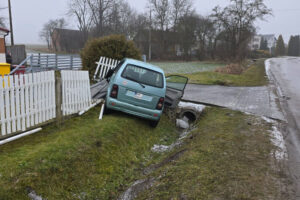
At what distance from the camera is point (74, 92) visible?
6227 mm

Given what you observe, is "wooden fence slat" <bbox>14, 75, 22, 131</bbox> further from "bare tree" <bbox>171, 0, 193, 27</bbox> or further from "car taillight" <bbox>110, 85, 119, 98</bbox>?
"bare tree" <bbox>171, 0, 193, 27</bbox>

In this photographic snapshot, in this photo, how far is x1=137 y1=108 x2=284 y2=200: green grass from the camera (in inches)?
138

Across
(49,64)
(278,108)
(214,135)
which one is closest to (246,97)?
(278,108)

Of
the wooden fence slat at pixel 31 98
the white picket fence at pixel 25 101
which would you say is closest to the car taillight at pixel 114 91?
the white picket fence at pixel 25 101

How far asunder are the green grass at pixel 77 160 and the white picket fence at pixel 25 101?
31cm

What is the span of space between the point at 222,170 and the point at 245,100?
6.52m

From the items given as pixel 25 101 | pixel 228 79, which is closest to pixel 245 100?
pixel 228 79

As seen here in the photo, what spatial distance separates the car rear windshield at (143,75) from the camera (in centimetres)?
639

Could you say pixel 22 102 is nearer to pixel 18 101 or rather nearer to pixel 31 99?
→ pixel 18 101

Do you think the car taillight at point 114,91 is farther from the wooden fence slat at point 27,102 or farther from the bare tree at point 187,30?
the bare tree at point 187,30

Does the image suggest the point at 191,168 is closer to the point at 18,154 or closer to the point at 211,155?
the point at 211,155

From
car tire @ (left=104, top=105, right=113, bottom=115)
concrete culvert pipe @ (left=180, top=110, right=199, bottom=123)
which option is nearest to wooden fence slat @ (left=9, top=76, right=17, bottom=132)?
car tire @ (left=104, top=105, right=113, bottom=115)

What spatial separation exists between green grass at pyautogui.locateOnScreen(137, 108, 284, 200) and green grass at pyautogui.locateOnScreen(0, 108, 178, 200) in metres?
0.76

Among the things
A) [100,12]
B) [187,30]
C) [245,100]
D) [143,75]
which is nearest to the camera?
[143,75]
